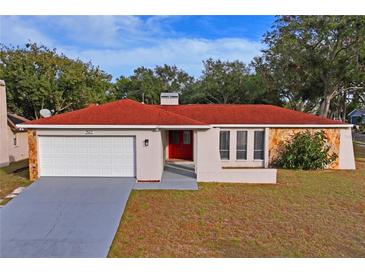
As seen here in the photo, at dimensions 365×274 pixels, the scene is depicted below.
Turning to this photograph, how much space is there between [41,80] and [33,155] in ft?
52.9

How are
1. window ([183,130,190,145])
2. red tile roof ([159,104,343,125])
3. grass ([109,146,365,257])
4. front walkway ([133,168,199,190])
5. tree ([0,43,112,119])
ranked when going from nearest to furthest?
grass ([109,146,365,257])
front walkway ([133,168,199,190])
red tile roof ([159,104,343,125])
window ([183,130,190,145])
tree ([0,43,112,119])

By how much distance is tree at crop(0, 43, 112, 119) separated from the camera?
23.8 meters

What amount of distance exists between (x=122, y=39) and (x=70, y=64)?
1219 cm

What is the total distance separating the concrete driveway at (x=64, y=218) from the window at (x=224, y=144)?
5.85 meters

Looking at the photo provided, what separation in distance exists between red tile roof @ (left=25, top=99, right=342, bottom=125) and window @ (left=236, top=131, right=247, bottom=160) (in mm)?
702

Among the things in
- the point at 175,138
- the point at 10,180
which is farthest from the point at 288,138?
the point at 10,180

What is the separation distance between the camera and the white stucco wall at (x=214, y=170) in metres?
10.8

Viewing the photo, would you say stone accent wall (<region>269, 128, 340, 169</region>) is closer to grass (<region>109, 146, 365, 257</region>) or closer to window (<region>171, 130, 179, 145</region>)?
grass (<region>109, 146, 365, 257</region>)

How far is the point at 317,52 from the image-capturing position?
1906cm

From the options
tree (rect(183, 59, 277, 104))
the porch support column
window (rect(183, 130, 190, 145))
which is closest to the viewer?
the porch support column

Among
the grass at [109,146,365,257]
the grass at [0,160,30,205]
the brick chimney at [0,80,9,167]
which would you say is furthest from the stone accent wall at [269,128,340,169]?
the brick chimney at [0,80,9,167]

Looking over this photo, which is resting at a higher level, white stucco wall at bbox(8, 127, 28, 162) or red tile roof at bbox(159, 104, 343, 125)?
red tile roof at bbox(159, 104, 343, 125)

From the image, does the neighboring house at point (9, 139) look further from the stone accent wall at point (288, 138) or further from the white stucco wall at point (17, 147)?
the stone accent wall at point (288, 138)

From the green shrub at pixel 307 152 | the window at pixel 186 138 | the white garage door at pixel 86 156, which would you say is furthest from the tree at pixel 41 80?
the green shrub at pixel 307 152
